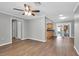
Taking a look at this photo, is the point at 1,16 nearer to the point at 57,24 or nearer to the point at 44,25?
the point at 44,25

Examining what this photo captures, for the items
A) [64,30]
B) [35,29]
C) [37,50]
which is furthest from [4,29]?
[64,30]

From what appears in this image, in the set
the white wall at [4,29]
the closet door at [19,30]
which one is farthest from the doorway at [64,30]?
the white wall at [4,29]

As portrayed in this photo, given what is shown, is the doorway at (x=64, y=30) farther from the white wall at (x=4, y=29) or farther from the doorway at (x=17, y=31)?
the white wall at (x=4, y=29)

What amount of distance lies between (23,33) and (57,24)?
18.7 ft

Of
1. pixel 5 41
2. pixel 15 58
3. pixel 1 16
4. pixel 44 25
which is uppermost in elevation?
pixel 1 16

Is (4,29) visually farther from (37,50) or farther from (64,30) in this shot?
(64,30)

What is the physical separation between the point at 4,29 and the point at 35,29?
303 cm

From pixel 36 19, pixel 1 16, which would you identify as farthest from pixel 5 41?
pixel 36 19

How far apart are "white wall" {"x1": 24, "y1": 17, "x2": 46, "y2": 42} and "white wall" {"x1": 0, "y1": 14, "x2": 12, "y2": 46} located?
251 cm

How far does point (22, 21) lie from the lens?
8406mm

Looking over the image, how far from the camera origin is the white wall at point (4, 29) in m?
5.60

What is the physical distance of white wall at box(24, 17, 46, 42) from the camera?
23.4 feet

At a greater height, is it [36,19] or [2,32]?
[36,19]

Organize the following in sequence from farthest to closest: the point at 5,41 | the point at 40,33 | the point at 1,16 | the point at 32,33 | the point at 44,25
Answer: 1. the point at 32,33
2. the point at 40,33
3. the point at 44,25
4. the point at 5,41
5. the point at 1,16
